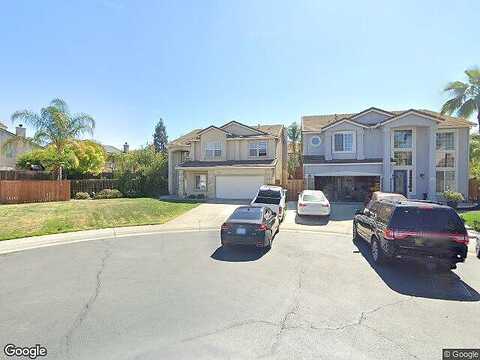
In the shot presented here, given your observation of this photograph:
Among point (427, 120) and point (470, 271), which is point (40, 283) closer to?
point (470, 271)

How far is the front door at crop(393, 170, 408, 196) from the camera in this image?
79.9 ft

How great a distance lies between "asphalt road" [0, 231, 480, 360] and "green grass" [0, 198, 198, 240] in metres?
4.41

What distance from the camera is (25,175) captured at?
80.4 ft

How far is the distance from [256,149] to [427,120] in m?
13.8

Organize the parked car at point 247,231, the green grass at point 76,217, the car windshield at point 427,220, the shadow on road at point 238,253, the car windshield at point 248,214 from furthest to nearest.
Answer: the green grass at point 76,217 → the car windshield at point 248,214 → the parked car at point 247,231 → the shadow on road at point 238,253 → the car windshield at point 427,220

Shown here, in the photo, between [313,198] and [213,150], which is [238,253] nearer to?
[313,198]

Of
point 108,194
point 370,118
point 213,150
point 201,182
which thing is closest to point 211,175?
point 201,182

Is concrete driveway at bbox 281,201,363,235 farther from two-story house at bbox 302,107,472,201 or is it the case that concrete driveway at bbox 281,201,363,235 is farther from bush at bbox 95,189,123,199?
bush at bbox 95,189,123,199

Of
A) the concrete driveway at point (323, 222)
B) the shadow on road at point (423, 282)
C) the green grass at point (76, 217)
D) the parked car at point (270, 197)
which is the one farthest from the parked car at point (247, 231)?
the green grass at point (76, 217)

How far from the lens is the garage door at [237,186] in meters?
25.3

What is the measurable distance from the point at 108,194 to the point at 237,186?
11.8 metres

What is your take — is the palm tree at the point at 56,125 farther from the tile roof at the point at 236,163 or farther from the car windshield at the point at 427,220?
the car windshield at the point at 427,220

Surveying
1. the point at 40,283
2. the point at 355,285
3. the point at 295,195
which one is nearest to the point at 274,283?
the point at 355,285

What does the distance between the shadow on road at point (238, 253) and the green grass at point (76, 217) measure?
6969mm
